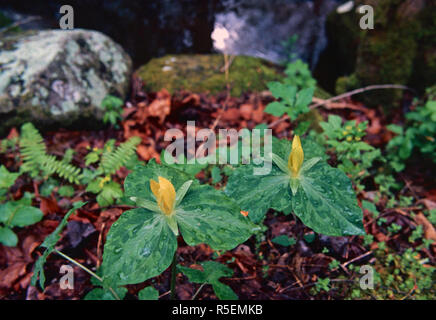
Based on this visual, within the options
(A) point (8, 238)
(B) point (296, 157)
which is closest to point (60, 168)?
(A) point (8, 238)

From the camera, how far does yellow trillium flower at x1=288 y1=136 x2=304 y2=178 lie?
4.21 feet

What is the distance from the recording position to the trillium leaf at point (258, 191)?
1.28 meters

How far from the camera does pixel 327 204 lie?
50.0 inches

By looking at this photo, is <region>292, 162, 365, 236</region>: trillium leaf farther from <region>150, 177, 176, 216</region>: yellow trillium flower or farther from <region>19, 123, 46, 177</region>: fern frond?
<region>19, 123, 46, 177</region>: fern frond

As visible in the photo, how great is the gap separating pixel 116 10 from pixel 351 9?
4369mm

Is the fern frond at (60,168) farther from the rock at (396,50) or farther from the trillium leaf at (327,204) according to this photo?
the rock at (396,50)

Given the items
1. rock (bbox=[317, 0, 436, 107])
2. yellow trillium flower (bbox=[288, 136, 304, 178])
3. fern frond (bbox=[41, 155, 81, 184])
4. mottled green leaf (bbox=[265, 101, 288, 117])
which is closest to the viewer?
yellow trillium flower (bbox=[288, 136, 304, 178])

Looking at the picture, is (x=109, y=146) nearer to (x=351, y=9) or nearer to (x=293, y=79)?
(x=293, y=79)

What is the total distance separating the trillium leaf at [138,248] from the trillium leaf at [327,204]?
59 centimetres

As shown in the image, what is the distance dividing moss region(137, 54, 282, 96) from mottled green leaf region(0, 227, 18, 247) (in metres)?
2.33

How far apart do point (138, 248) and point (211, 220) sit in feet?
1.05

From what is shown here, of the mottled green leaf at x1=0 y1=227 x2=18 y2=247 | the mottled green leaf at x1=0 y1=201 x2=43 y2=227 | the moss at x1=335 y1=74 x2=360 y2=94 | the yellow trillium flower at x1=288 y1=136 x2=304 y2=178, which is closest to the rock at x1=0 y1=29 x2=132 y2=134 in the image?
the mottled green leaf at x1=0 y1=201 x2=43 y2=227

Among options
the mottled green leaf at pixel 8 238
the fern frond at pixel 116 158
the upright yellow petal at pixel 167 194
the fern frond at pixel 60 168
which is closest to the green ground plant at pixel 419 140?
the upright yellow petal at pixel 167 194
